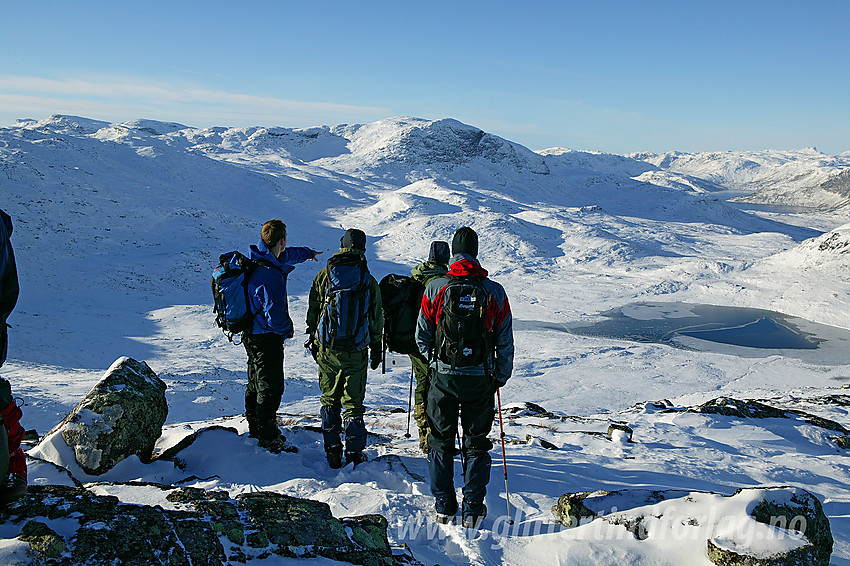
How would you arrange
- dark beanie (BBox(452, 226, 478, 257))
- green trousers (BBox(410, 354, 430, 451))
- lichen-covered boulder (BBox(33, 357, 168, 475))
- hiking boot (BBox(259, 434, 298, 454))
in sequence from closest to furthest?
dark beanie (BBox(452, 226, 478, 257)) → lichen-covered boulder (BBox(33, 357, 168, 475)) → hiking boot (BBox(259, 434, 298, 454)) → green trousers (BBox(410, 354, 430, 451))

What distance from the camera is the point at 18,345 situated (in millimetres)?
13258

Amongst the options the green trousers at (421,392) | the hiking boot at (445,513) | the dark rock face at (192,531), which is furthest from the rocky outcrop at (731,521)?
the green trousers at (421,392)

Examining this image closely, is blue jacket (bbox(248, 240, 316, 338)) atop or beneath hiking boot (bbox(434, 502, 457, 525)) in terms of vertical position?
atop

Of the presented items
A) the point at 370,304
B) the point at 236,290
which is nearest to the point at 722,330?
the point at 370,304

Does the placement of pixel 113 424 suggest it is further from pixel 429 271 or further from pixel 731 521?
pixel 731 521

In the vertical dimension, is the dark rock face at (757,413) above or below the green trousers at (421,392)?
below

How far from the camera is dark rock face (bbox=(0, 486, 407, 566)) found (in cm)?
207

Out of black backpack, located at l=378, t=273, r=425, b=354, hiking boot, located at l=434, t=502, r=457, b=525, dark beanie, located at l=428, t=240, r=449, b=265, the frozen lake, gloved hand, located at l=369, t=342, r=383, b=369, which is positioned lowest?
the frozen lake

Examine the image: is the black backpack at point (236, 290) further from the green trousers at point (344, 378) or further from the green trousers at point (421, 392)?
the green trousers at point (421, 392)

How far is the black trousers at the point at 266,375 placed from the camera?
4953mm

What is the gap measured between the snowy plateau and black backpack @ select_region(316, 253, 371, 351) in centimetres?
→ 121

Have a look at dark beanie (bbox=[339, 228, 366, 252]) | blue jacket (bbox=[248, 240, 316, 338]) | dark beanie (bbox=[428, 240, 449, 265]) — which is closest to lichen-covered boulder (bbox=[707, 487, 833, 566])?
dark beanie (bbox=[428, 240, 449, 265])

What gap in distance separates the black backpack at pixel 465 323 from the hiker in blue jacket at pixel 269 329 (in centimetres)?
169

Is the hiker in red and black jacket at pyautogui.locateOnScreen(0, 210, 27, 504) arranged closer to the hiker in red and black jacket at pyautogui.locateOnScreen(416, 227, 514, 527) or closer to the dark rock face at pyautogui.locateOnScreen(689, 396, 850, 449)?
the hiker in red and black jacket at pyautogui.locateOnScreen(416, 227, 514, 527)
